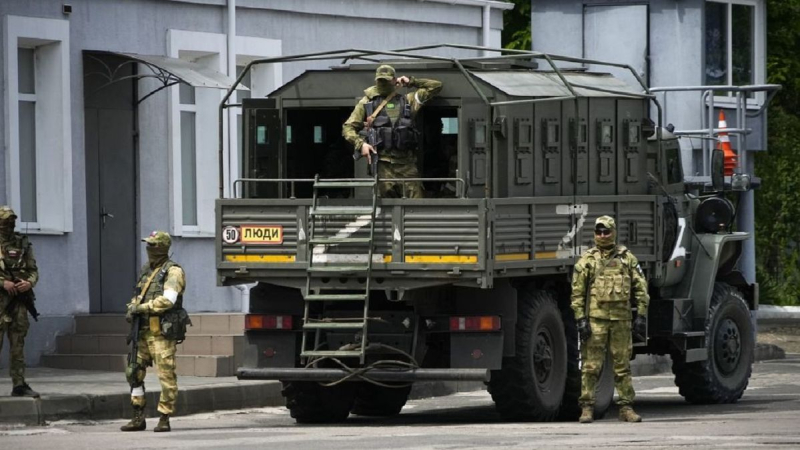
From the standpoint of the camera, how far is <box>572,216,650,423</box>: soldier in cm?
1772

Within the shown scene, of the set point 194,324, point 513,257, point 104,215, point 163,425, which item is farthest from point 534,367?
point 104,215

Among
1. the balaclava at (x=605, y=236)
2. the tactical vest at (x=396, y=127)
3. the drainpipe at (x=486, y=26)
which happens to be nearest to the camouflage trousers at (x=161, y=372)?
the tactical vest at (x=396, y=127)

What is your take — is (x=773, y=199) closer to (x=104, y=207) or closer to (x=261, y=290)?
(x=104, y=207)

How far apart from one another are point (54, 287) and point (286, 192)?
199 inches

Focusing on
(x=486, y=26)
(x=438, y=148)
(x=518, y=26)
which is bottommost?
(x=438, y=148)

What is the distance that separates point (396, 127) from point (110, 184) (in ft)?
23.5

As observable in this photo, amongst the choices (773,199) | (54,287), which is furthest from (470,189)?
(773,199)

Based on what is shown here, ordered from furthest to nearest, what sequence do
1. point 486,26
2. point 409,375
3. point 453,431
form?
point 486,26
point 409,375
point 453,431

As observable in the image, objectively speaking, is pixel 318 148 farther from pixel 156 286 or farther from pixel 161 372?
pixel 161 372

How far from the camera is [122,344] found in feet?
74.0

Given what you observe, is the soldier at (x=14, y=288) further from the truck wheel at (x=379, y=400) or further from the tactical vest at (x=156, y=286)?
the truck wheel at (x=379, y=400)

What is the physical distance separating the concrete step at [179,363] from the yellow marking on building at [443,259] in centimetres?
469

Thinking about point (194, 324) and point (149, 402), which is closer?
point (149, 402)

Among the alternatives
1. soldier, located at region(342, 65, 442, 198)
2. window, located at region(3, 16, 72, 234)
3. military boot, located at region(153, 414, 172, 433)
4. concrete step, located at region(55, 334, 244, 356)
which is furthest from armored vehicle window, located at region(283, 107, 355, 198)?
window, located at region(3, 16, 72, 234)
